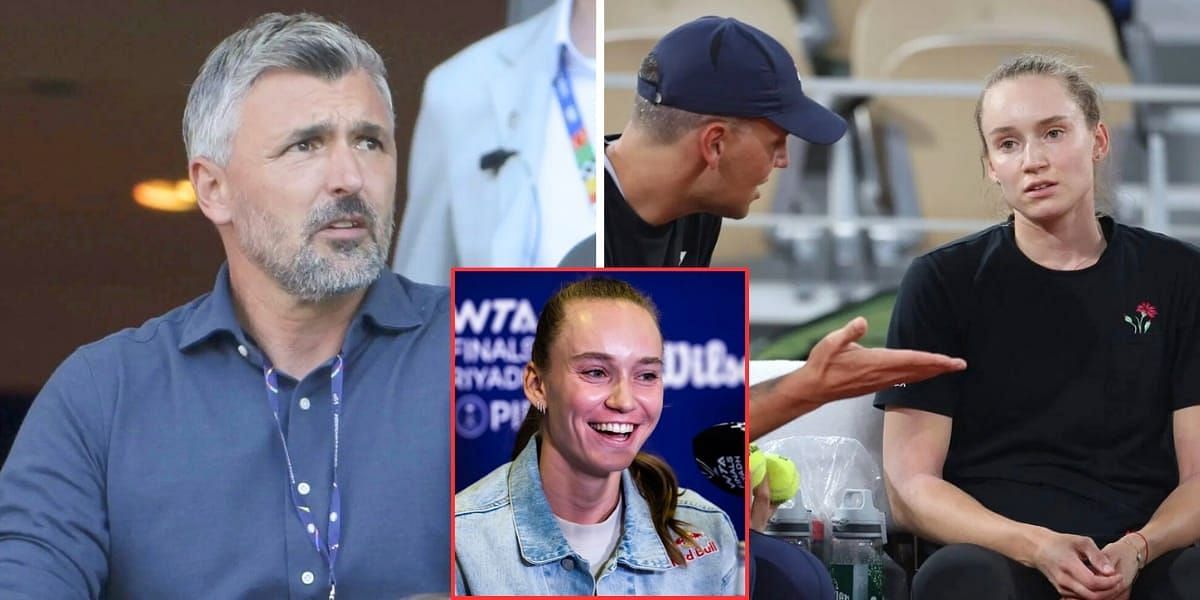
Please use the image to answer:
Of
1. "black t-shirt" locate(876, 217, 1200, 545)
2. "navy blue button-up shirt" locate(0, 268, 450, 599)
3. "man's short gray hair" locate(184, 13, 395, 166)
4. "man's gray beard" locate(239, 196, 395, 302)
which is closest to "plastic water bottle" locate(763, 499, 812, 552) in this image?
"black t-shirt" locate(876, 217, 1200, 545)

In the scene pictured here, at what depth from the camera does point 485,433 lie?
2.55 meters

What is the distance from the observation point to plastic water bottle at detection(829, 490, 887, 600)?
2590 millimetres

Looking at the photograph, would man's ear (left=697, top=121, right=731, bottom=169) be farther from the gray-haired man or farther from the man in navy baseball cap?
the gray-haired man

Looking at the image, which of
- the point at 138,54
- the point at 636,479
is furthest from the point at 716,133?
the point at 138,54

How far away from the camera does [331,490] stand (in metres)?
2.51

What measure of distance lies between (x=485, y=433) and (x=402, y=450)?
0.15m

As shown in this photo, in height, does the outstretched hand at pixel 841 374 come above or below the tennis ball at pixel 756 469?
above

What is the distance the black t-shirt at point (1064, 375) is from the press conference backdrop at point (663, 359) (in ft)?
1.10

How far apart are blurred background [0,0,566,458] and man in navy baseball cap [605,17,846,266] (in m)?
0.73

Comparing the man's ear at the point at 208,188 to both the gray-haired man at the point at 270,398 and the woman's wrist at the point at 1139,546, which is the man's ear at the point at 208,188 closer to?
the gray-haired man at the point at 270,398

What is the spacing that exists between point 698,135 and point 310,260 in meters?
0.72

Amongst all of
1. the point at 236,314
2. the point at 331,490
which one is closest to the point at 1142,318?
the point at 331,490

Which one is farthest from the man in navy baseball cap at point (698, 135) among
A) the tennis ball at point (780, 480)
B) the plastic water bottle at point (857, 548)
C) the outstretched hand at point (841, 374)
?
the plastic water bottle at point (857, 548)

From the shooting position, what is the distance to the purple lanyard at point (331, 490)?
247 centimetres
